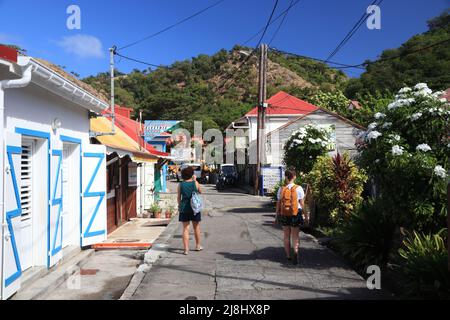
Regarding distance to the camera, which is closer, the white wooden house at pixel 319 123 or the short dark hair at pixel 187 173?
the short dark hair at pixel 187 173

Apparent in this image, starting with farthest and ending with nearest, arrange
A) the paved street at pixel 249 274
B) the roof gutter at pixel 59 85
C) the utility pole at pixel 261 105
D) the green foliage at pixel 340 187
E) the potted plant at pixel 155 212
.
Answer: the utility pole at pixel 261 105
the potted plant at pixel 155 212
the green foliage at pixel 340 187
the roof gutter at pixel 59 85
the paved street at pixel 249 274

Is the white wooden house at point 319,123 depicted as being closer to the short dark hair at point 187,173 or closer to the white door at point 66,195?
the white door at point 66,195

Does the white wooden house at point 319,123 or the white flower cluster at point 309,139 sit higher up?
the white wooden house at point 319,123

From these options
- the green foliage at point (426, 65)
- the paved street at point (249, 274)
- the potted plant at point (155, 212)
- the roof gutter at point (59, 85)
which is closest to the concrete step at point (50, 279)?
the paved street at point (249, 274)

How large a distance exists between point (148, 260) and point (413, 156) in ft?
14.5

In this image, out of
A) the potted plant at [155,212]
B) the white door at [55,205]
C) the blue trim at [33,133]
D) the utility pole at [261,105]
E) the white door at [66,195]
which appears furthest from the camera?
the utility pole at [261,105]

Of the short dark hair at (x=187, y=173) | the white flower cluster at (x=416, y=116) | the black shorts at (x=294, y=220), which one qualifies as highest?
the white flower cluster at (x=416, y=116)

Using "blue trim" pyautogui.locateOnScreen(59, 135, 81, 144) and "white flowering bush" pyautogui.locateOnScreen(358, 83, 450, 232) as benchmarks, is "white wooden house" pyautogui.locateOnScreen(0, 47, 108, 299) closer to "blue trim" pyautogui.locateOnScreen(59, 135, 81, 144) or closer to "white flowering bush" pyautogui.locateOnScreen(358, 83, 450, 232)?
"blue trim" pyautogui.locateOnScreen(59, 135, 81, 144)

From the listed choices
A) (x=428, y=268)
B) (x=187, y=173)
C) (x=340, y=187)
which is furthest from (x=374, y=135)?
(x=340, y=187)

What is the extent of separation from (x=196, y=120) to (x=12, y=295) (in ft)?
155

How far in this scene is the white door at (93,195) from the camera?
8.88 meters

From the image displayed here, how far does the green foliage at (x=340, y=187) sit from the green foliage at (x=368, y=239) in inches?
97.7

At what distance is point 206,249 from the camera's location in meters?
8.25
